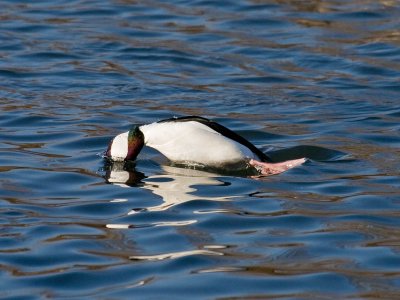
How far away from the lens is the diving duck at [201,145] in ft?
32.2

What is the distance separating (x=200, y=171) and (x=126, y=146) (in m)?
0.68

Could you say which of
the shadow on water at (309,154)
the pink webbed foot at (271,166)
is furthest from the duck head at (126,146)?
the shadow on water at (309,154)

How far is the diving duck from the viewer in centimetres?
980

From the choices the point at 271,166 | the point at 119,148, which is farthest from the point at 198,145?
the point at 119,148

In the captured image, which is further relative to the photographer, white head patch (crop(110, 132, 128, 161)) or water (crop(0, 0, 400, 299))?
white head patch (crop(110, 132, 128, 161))

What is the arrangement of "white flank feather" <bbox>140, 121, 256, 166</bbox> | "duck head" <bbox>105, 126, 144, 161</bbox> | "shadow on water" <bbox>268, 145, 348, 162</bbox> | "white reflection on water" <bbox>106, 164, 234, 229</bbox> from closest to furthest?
"white reflection on water" <bbox>106, 164, 234, 229</bbox>
"white flank feather" <bbox>140, 121, 256, 166</bbox>
"duck head" <bbox>105, 126, 144, 161</bbox>
"shadow on water" <bbox>268, 145, 348, 162</bbox>

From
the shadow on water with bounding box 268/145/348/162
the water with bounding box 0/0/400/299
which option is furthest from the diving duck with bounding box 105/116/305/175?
the shadow on water with bounding box 268/145/348/162

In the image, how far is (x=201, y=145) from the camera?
32.1 feet

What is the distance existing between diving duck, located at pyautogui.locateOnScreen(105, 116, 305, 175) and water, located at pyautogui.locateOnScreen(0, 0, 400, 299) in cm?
13

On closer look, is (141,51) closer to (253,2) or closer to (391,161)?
(253,2)

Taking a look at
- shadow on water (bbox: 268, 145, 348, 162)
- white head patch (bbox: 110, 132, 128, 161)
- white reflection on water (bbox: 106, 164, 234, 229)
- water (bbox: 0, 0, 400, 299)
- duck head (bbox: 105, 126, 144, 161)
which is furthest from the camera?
shadow on water (bbox: 268, 145, 348, 162)

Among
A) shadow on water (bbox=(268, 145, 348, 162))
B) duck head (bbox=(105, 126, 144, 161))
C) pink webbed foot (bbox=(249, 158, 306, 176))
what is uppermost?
duck head (bbox=(105, 126, 144, 161))

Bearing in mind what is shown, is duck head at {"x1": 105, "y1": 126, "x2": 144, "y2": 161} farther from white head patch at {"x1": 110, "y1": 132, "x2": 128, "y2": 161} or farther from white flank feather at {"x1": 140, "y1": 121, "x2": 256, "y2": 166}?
white flank feather at {"x1": 140, "y1": 121, "x2": 256, "y2": 166}

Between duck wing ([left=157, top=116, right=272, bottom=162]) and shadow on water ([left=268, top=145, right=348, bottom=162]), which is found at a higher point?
duck wing ([left=157, top=116, right=272, bottom=162])
